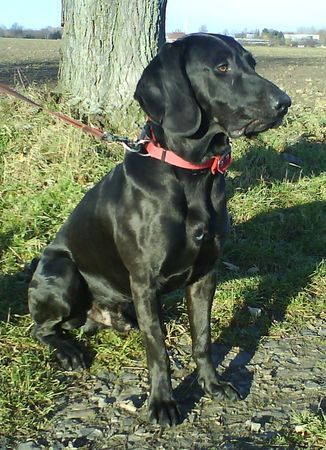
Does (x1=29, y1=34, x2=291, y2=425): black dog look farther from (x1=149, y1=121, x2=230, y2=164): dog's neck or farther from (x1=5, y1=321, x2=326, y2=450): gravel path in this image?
(x1=5, y1=321, x2=326, y2=450): gravel path

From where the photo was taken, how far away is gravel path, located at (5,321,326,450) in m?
2.94

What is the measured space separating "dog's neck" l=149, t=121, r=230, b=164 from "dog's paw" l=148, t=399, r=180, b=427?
1.20 metres

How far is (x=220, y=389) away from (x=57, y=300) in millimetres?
1089

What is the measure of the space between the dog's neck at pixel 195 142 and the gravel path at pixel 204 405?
1252 mm

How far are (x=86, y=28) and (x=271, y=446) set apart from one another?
486 cm

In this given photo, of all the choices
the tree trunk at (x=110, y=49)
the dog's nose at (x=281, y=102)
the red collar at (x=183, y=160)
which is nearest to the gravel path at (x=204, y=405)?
the red collar at (x=183, y=160)

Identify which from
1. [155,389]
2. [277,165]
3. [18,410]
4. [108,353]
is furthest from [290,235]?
[18,410]

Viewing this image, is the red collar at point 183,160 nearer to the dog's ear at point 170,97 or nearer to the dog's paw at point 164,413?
the dog's ear at point 170,97

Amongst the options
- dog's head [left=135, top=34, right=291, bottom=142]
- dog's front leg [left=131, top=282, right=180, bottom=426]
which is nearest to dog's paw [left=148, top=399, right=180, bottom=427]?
dog's front leg [left=131, top=282, right=180, bottom=426]

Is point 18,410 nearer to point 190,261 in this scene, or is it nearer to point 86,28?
point 190,261

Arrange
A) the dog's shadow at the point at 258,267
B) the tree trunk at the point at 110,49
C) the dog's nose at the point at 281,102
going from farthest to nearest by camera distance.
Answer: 1. the tree trunk at the point at 110,49
2. the dog's shadow at the point at 258,267
3. the dog's nose at the point at 281,102

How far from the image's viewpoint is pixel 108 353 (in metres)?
3.72

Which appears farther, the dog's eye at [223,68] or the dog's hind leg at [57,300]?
the dog's hind leg at [57,300]

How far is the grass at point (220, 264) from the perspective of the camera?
11.4 ft
